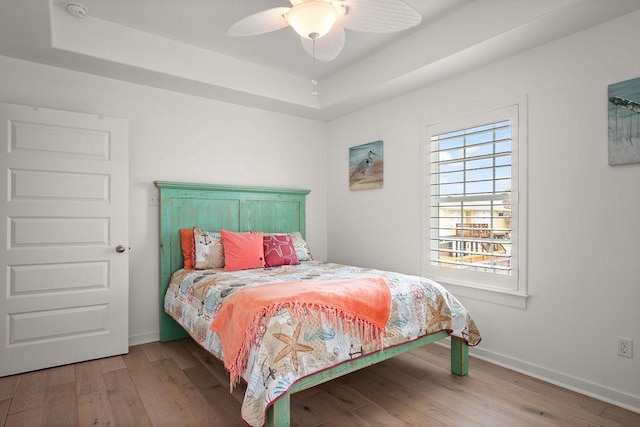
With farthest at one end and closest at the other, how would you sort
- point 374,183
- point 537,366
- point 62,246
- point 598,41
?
point 374,183 < point 62,246 < point 537,366 < point 598,41

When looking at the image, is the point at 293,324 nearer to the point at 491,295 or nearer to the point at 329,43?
the point at 329,43

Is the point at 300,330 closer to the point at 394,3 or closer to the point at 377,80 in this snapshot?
the point at 394,3

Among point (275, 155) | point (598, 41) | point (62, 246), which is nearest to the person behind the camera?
point (598, 41)

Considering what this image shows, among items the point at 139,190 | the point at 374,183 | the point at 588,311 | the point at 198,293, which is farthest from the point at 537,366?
the point at 139,190

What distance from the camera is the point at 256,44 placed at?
320 centimetres

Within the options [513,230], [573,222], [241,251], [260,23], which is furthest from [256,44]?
[573,222]

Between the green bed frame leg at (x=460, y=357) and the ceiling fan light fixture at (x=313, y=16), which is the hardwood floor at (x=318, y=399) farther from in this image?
the ceiling fan light fixture at (x=313, y=16)

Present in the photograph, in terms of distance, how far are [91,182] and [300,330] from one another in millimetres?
2217

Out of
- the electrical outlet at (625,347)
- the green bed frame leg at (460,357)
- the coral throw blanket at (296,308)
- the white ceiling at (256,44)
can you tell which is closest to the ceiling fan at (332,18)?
the white ceiling at (256,44)

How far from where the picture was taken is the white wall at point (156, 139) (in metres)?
2.96

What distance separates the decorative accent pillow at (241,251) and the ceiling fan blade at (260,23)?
5.90ft

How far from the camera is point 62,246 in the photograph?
2.81 meters

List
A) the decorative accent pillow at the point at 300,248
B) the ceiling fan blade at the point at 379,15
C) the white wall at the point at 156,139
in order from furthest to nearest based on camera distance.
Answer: the decorative accent pillow at the point at 300,248, the white wall at the point at 156,139, the ceiling fan blade at the point at 379,15

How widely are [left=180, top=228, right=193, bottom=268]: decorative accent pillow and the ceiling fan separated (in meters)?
1.97
